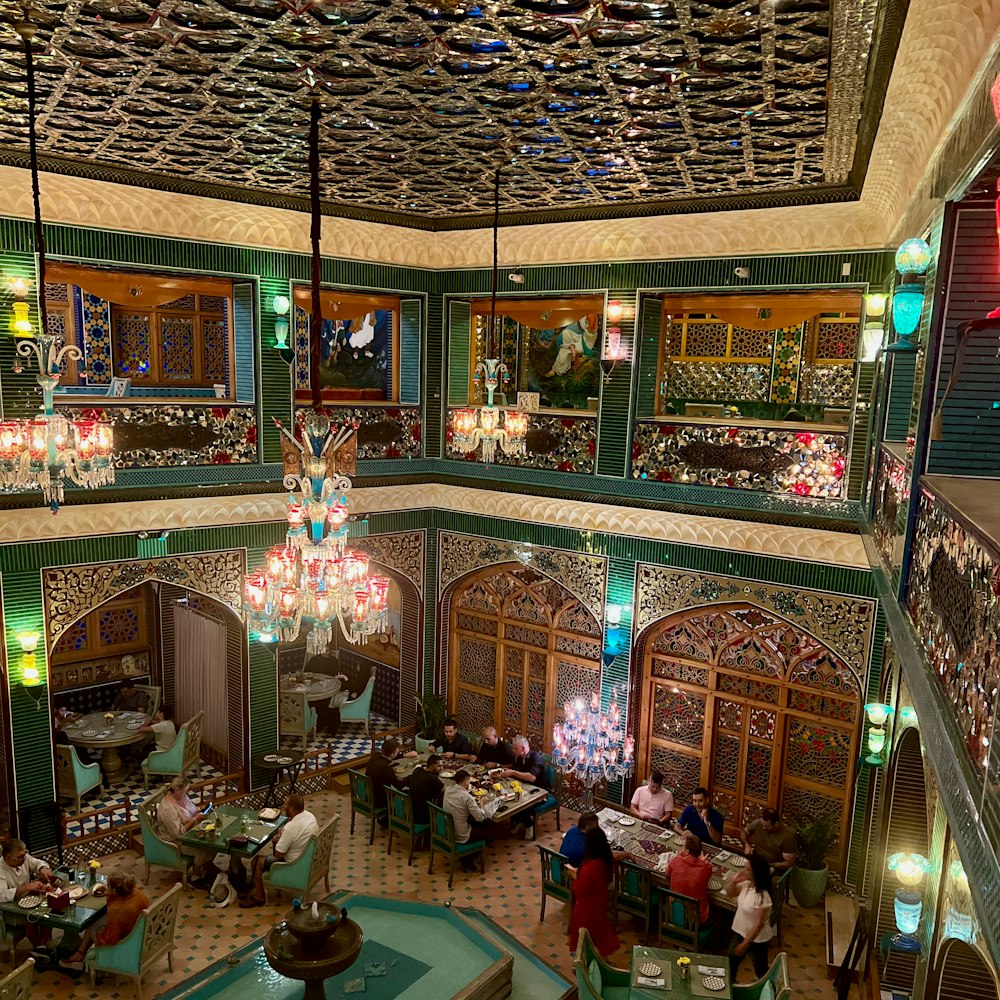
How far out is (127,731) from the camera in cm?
1191

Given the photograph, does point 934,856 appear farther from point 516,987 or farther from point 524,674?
point 524,674

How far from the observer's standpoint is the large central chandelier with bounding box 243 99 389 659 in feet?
19.9

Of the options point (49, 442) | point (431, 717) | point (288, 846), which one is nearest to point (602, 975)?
point (288, 846)

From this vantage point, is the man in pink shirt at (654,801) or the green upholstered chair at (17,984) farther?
the man in pink shirt at (654,801)

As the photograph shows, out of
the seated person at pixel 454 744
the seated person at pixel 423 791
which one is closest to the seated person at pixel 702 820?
the seated person at pixel 423 791

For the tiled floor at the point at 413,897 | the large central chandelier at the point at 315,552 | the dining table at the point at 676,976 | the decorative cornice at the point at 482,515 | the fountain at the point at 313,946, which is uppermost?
the large central chandelier at the point at 315,552

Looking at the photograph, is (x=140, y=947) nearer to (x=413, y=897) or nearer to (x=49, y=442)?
(x=413, y=897)

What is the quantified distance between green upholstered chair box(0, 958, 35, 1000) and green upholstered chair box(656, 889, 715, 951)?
219 inches

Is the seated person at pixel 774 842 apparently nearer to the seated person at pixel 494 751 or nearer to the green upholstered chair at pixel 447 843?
the green upholstered chair at pixel 447 843

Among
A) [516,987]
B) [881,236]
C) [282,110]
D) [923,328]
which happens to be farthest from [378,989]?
[881,236]

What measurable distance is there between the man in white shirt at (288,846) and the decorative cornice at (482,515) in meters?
3.63

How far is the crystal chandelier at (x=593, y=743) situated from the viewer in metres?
10.7

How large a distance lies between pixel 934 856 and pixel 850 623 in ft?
17.5

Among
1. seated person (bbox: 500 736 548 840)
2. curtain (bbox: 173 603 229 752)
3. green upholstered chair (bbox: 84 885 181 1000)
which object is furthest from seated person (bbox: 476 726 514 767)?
green upholstered chair (bbox: 84 885 181 1000)
